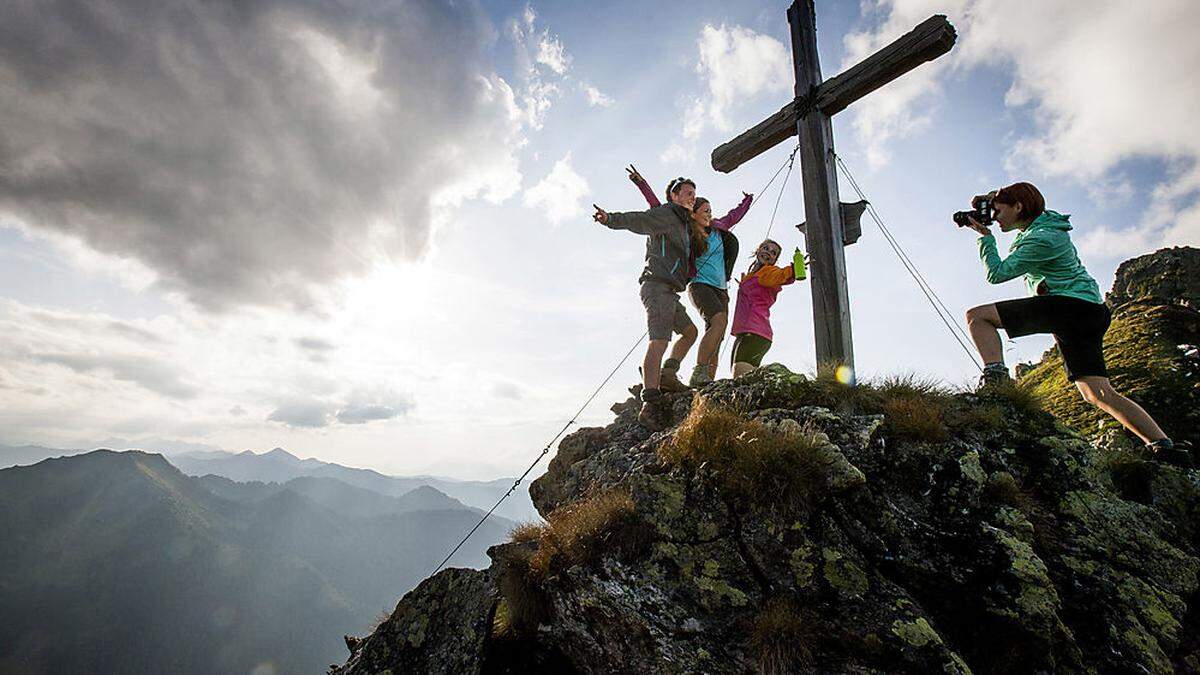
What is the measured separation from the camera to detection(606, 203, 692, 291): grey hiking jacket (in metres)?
7.22

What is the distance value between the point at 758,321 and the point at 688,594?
4916 millimetres

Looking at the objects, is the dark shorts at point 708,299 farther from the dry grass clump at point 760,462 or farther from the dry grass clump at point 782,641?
the dry grass clump at point 782,641

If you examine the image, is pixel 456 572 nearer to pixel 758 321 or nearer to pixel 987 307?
pixel 758 321

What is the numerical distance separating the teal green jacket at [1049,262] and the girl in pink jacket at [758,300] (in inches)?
102

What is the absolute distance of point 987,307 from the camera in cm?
575

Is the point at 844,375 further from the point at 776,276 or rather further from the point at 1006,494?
the point at 776,276

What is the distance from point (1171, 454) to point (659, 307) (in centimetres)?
517

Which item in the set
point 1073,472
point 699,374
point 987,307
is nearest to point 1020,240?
point 987,307

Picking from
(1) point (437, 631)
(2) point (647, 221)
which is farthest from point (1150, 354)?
(1) point (437, 631)

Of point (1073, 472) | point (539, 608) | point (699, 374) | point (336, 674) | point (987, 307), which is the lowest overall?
point (336, 674)

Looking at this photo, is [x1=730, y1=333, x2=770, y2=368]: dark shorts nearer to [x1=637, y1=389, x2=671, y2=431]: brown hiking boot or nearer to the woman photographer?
[x1=637, y1=389, x2=671, y2=431]: brown hiking boot

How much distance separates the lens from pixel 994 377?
5770 millimetres

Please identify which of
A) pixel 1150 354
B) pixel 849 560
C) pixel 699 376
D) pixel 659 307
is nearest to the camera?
pixel 849 560

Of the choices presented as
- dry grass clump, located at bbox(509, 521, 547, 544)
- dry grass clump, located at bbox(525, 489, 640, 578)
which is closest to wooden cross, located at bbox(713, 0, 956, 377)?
dry grass clump, located at bbox(525, 489, 640, 578)
